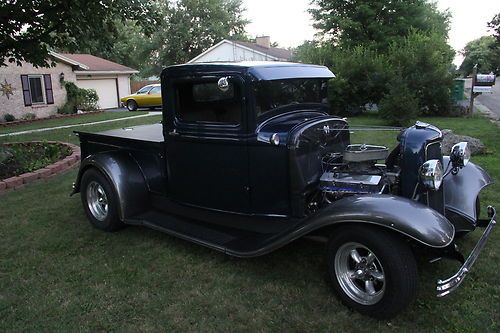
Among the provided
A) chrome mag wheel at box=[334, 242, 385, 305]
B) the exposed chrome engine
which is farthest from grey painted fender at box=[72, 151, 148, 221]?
chrome mag wheel at box=[334, 242, 385, 305]

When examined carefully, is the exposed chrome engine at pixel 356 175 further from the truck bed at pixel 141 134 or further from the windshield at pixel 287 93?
the truck bed at pixel 141 134

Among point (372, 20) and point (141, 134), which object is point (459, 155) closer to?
point (141, 134)

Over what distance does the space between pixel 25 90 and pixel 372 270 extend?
20.5m

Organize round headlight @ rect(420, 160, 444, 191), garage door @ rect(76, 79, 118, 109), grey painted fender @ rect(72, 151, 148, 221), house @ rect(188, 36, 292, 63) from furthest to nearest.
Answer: house @ rect(188, 36, 292, 63)
garage door @ rect(76, 79, 118, 109)
grey painted fender @ rect(72, 151, 148, 221)
round headlight @ rect(420, 160, 444, 191)

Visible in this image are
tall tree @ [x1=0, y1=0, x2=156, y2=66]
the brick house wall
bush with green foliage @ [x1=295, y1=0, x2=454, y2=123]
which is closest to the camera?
tall tree @ [x1=0, y1=0, x2=156, y2=66]

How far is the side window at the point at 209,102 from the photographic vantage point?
12.0ft

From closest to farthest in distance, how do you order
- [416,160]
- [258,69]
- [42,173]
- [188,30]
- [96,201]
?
[416,160] → [258,69] → [96,201] → [42,173] → [188,30]

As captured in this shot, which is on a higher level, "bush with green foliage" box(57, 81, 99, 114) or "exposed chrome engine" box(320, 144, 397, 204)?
"bush with green foliage" box(57, 81, 99, 114)

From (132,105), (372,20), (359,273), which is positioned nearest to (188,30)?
(132,105)

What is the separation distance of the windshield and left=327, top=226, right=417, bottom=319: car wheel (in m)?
1.27

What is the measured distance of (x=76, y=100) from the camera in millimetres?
21875

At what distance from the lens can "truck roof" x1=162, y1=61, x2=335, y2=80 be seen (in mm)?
3537

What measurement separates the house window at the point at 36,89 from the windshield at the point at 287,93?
19293mm

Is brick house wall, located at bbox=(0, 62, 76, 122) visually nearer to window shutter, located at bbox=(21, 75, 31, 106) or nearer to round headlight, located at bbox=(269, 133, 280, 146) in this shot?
window shutter, located at bbox=(21, 75, 31, 106)
